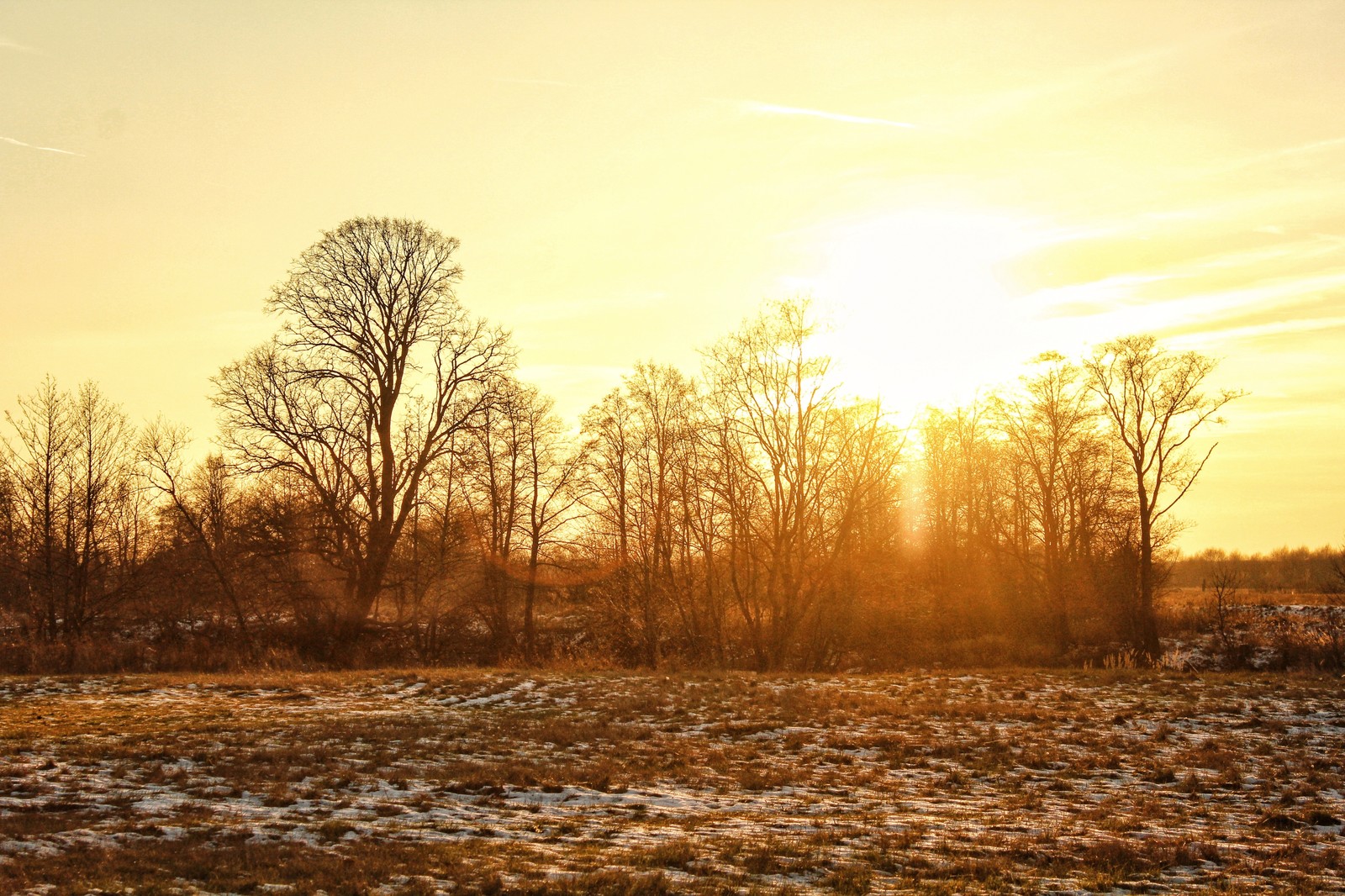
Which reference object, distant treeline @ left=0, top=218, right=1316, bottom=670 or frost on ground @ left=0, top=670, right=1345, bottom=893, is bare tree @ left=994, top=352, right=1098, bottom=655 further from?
frost on ground @ left=0, top=670, right=1345, bottom=893

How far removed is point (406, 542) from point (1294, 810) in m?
29.7

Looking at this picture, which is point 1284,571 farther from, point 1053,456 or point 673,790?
point 673,790

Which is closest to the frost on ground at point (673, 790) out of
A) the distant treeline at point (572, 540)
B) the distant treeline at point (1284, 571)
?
the distant treeline at point (572, 540)

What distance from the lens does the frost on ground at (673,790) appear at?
25.6ft

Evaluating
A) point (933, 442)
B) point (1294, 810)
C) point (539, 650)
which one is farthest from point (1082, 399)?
point (1294, 810)

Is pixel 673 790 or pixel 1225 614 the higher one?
pixel 673 790

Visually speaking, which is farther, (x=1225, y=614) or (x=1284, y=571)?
(x=1284, y=571)

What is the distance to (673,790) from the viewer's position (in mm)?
11906

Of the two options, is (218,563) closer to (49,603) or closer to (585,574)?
(49,603)

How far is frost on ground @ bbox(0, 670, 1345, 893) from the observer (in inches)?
307

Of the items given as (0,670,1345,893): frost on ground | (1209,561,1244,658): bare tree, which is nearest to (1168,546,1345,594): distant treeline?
(1209,561,1244,658): bare tree

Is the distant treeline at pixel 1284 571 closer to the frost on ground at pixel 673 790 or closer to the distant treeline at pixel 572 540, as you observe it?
the distant treeline at pixel 572 540

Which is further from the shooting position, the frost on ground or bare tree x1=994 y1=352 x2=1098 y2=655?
bare tree x1=994 y1=352 x2=1098 y2=655

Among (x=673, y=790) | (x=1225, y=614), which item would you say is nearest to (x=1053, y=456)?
(x=1225, y=614)
